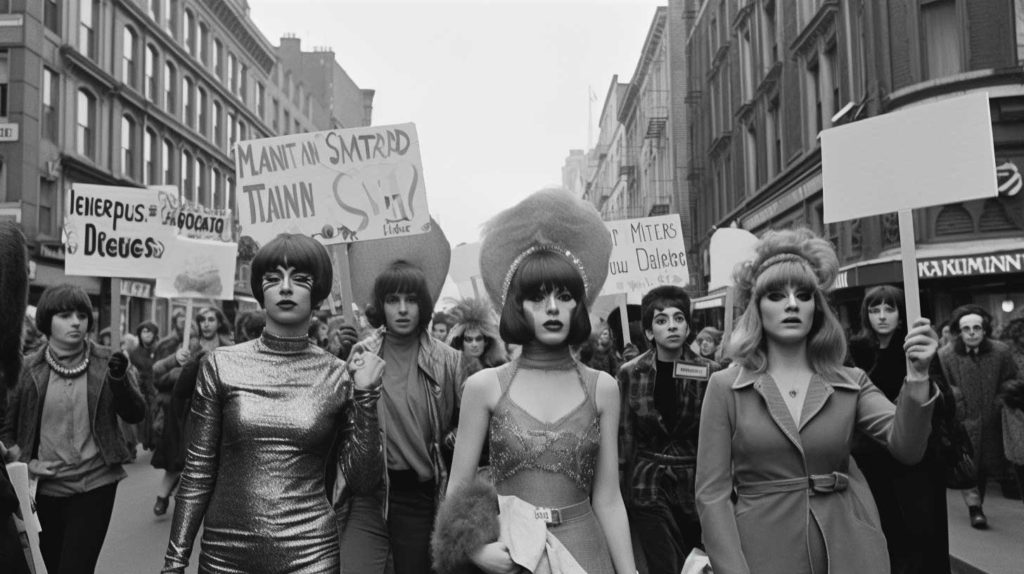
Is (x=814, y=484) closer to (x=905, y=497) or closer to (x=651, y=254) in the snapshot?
(x=905, y=497)

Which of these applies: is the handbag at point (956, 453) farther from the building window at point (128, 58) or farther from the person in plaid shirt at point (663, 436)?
the building window at point (128, 58)

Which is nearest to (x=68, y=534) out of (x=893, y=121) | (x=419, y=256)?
(x=419, y=256)

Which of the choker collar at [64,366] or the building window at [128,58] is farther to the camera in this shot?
the building window at [128,58]

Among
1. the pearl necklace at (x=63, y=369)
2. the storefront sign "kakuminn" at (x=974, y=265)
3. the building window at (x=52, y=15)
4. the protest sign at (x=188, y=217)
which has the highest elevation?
the building window at (x=52, y=15)

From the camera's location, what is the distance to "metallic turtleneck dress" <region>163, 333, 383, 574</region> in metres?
3.23

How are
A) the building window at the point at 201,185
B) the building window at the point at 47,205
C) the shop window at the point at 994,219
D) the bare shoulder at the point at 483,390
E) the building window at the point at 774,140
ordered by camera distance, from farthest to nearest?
1. the building window at the point at 201,185
2. the building window at the point at 47,205
3. the building window at the point at 774,140
4. the shop window at the point at 994,219
5. the bare shoulder at the point at 483,390

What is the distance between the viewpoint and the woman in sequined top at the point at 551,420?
3.21 m

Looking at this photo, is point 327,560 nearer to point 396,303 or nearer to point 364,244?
point 396,303

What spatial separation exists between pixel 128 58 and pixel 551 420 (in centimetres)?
3419

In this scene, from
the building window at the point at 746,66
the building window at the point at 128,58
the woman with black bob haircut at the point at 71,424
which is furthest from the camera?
the building window at the point at 128,58

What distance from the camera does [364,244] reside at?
6.04m

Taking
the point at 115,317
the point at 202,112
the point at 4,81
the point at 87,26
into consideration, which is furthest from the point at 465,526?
the point at 202,112

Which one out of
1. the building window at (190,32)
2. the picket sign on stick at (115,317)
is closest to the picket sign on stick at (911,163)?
the picket sign on stick at (115,317)

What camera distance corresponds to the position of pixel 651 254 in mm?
10453
